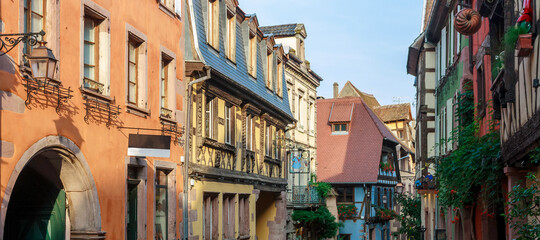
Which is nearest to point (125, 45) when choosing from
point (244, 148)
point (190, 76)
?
point (190, 76)

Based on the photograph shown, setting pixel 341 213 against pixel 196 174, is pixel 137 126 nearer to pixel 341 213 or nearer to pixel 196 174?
pixel 196 174

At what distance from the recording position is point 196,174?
17656 mm

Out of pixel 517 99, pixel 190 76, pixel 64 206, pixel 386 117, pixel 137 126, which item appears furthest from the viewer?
pixel 386 117

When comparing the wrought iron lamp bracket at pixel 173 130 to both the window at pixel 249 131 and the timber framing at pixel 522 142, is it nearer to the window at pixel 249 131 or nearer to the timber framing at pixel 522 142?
the window at pixel 249 131

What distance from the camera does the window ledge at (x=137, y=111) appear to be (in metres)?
13.8

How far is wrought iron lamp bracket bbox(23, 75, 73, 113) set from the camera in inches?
401

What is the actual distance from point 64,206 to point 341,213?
30.6 meters

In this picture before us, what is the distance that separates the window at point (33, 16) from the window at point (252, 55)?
38.8ft

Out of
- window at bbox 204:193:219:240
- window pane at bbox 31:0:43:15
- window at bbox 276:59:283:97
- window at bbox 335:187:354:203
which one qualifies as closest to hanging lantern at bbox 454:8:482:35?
window at bbox 204:193:219:240

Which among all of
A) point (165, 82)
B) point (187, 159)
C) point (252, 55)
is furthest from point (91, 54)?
point (252, 55)

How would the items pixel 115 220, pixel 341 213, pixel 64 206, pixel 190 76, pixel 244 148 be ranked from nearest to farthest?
pixel 64 206
pixel 115 220
pixel 190 76
pixel 244 148
pixel 341 213

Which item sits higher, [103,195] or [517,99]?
[517,99]

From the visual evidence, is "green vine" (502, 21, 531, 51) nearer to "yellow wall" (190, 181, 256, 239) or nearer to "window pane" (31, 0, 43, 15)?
"window pane" (31, 0, 43, 15)

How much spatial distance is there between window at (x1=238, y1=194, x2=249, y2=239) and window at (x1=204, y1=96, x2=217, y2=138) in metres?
3.14
